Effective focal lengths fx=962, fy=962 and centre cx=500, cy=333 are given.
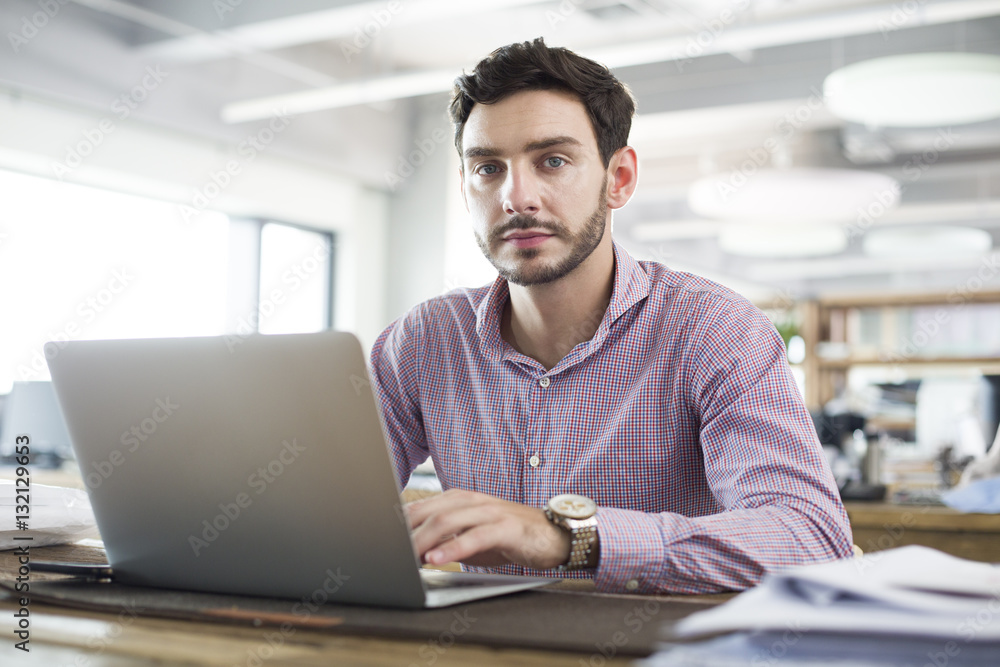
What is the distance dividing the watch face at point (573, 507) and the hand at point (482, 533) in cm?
2

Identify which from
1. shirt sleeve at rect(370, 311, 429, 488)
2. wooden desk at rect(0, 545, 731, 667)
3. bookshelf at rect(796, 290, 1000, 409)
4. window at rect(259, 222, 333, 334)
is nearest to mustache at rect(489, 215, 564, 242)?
shirt sleeve at rect(370, 311, 429, 488)

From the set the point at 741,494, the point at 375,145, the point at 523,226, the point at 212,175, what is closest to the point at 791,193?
the point at 375,145

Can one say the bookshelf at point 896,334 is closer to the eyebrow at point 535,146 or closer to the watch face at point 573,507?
the eyebrow at point 535,146

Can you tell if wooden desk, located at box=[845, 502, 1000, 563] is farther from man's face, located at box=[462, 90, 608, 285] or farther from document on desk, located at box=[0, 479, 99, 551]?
document on desk, located at box=[0, 479, 99, 551]

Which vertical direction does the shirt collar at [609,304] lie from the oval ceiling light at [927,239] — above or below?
below

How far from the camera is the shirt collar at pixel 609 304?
155 cm

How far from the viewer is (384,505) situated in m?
0.81

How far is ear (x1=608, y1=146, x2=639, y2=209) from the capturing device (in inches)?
67.0

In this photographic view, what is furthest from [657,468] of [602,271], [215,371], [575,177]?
[215,371]

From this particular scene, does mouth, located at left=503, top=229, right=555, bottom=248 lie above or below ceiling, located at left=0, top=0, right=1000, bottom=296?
below

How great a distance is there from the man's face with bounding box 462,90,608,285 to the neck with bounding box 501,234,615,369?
0.13 feet

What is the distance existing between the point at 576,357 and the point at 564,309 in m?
0.13

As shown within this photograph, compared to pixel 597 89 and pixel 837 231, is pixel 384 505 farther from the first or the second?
pixel 837 231

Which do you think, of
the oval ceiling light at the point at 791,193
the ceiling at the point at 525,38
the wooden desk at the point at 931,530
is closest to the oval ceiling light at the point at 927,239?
the ceiling at the point at 525,38
